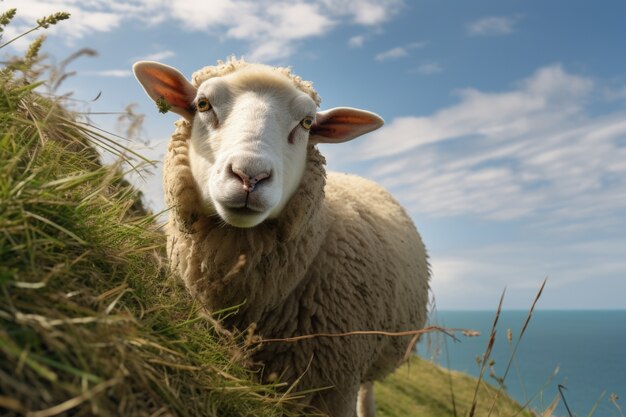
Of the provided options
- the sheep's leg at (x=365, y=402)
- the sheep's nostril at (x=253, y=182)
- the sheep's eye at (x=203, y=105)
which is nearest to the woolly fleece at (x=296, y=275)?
the sheep's eye at (x=203, y=105)

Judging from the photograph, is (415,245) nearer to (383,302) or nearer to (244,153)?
(383,302)

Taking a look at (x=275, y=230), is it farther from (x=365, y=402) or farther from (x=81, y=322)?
(x=365, y=402)

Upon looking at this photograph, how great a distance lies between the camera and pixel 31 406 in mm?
1144

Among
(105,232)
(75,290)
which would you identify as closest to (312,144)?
(105,232)

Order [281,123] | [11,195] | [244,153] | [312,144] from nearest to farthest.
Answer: [11,195] < [244,153] < [281,123] < [312,144]

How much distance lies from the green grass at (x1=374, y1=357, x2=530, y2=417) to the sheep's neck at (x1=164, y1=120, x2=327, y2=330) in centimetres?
660

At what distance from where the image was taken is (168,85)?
3.79 metres

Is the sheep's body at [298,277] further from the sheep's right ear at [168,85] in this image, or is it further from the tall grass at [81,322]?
the tall grass at [81,322]

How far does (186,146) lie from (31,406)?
9.05 ft

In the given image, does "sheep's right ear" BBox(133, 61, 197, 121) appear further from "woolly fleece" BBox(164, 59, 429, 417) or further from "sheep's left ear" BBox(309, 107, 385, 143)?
"sheep's left ear" BBox(309, 107, 385, 143)

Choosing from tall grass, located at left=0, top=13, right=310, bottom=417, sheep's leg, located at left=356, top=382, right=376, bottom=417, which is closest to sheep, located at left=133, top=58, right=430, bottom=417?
tall grass, located at left=0, top=13, right=310, bottom=417

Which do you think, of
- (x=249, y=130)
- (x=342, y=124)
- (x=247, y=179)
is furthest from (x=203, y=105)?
(x=342, y=124)

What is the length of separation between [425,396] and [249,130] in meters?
Answer: 10.9

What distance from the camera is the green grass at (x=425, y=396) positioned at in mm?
10289
